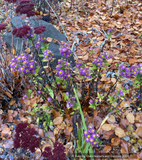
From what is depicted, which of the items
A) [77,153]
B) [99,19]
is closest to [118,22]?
[99,19]

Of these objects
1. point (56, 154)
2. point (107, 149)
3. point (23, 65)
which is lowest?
point (107, 149)

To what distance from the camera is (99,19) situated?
2.77 m

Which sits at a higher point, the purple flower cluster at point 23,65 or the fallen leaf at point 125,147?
the purple flower cluster at point 23,65

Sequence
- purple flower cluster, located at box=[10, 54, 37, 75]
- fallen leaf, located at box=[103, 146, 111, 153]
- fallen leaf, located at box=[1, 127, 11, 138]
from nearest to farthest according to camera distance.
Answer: purple flower cluster, located at box=[10, 54, 37, 75] < fallen leaf, located at box=[103, 146, 111, 153] < fallen leaf, located at box=[1, 127, 11, 138]

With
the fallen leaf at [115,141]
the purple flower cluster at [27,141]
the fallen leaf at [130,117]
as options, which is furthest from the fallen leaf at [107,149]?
the purple flower cluster at [27,141]

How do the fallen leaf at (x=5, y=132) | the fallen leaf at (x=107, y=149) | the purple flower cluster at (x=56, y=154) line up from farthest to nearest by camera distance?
the fallen leaf at (x=5, y=132) → the fallen leaf at (x=107, y=149) → the purple flower cluster at (x=56, y=154)

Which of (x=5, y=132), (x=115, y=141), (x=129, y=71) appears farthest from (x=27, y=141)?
(x=129, y=71)

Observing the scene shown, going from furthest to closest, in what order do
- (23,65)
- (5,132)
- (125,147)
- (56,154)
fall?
(5,132)
(125,147)
(23,65)
(56,154)

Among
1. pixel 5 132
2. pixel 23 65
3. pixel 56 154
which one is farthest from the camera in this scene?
pixel 5 132

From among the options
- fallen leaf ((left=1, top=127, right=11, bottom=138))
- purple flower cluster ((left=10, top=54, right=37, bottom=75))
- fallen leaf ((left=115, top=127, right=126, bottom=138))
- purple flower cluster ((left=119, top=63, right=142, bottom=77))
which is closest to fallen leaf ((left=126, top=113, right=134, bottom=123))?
fallen leaf ((left=115, top=127, right=126, bottom=138))

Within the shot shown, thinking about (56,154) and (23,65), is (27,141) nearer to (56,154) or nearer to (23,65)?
(56,154)

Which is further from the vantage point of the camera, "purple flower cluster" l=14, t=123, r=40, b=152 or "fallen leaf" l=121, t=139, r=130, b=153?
"fallen leaf" l=121, t=139, r=130, b=153

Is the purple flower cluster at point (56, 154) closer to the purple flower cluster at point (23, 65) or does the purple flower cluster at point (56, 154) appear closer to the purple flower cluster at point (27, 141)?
the purple flower cluster at point (27, 141)

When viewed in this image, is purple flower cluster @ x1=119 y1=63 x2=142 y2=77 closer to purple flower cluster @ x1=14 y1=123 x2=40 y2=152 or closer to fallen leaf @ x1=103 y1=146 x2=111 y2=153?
fallen leaf @ x1=103 y1=146 x2=111 y2=153
